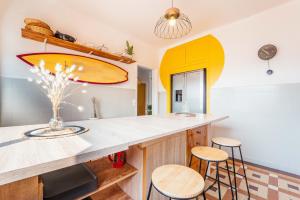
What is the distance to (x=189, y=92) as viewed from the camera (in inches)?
135

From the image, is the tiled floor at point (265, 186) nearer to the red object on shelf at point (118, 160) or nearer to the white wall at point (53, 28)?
the red object on shelf at point (118, 160)

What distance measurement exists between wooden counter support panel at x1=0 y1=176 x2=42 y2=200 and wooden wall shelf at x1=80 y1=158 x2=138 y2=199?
371 mm

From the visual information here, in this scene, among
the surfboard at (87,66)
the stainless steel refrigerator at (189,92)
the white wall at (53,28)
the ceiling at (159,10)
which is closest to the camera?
the white wall at (53,28)

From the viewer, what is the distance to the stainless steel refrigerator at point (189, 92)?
3.17 metres

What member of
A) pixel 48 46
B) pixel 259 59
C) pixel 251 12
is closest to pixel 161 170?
pixel 48 46

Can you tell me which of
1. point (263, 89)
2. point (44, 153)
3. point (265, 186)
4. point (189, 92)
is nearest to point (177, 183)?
point (44, 153)

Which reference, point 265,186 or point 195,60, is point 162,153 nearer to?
point 265,186

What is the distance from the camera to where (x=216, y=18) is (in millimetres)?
2613

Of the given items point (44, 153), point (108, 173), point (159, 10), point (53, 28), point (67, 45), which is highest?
point (159, 10)

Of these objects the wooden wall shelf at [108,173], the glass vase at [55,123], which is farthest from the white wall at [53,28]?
the wooden wall shelf at [108,173]

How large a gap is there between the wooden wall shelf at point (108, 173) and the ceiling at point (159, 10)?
8.02 feet

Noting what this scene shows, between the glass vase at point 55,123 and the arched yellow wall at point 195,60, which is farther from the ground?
the arched yellow wall at point 195,60

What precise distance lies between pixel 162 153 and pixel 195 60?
8.92 ft

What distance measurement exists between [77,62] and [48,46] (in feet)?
1.52
